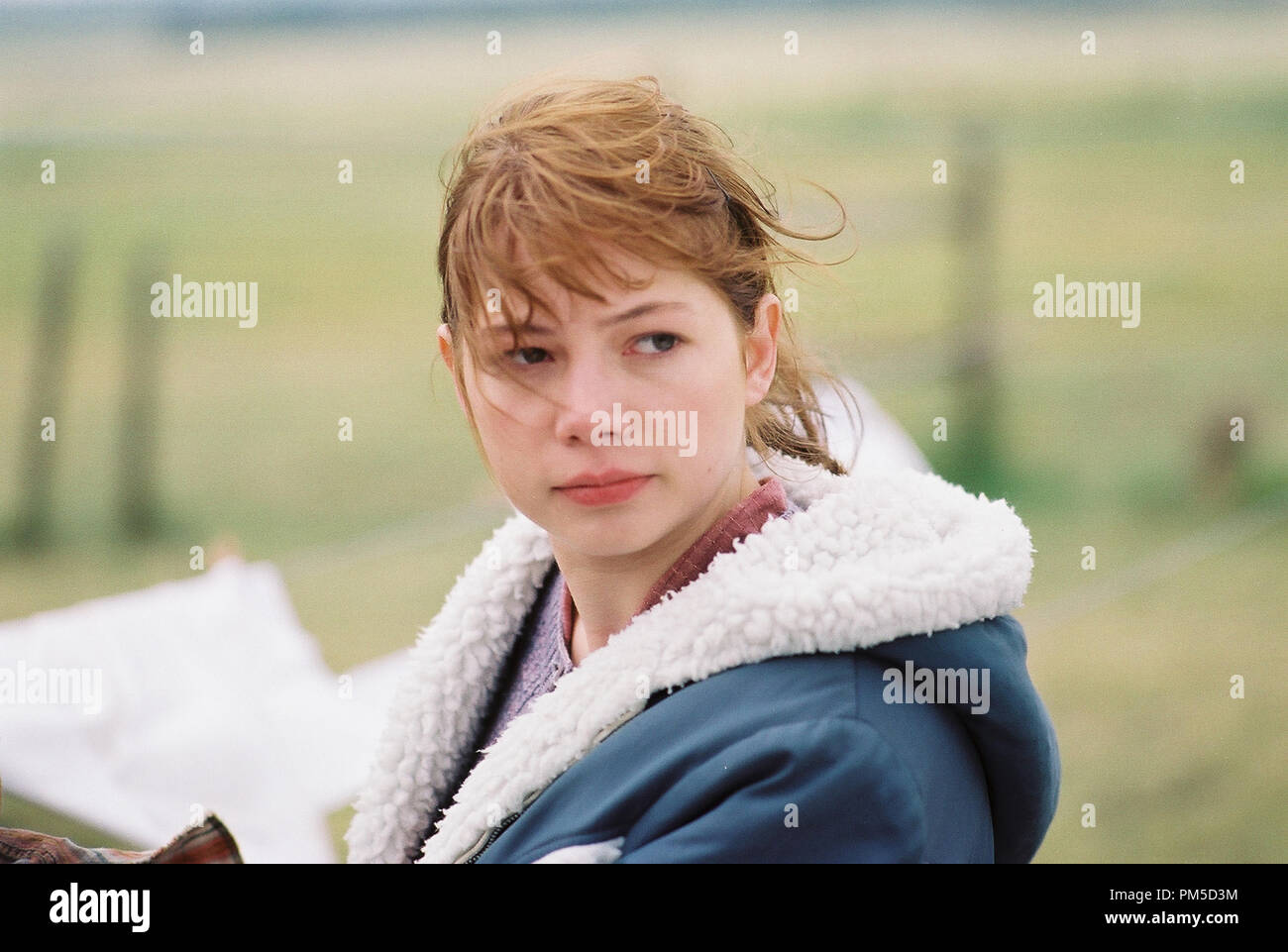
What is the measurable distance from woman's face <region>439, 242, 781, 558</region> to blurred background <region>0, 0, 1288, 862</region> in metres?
1.72

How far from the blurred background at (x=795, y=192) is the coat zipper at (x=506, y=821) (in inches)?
70.5

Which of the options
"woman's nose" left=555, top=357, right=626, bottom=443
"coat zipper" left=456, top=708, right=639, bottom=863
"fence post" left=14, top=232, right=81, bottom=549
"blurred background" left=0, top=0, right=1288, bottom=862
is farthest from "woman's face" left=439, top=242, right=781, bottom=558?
"fence post" left=14, top=232, right=81, bottom=549

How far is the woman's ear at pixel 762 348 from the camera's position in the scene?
868 millimetres

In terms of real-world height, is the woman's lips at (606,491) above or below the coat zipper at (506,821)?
above

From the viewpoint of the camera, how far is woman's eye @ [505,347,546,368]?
79cm

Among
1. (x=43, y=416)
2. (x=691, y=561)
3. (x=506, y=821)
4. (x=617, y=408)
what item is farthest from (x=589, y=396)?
(x=43, y=416)

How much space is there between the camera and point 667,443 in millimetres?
796

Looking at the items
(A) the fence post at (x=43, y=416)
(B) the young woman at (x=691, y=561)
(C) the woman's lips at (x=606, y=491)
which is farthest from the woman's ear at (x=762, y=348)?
(A) the fence post at (x=43, y=416)

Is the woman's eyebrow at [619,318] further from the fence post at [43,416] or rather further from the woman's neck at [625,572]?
the fence post at [43,416]

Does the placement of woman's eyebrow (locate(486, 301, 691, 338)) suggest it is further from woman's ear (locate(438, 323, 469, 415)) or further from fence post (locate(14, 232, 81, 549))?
fence post (locate(14, 232, 81, 549))

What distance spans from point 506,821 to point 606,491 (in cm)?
23
